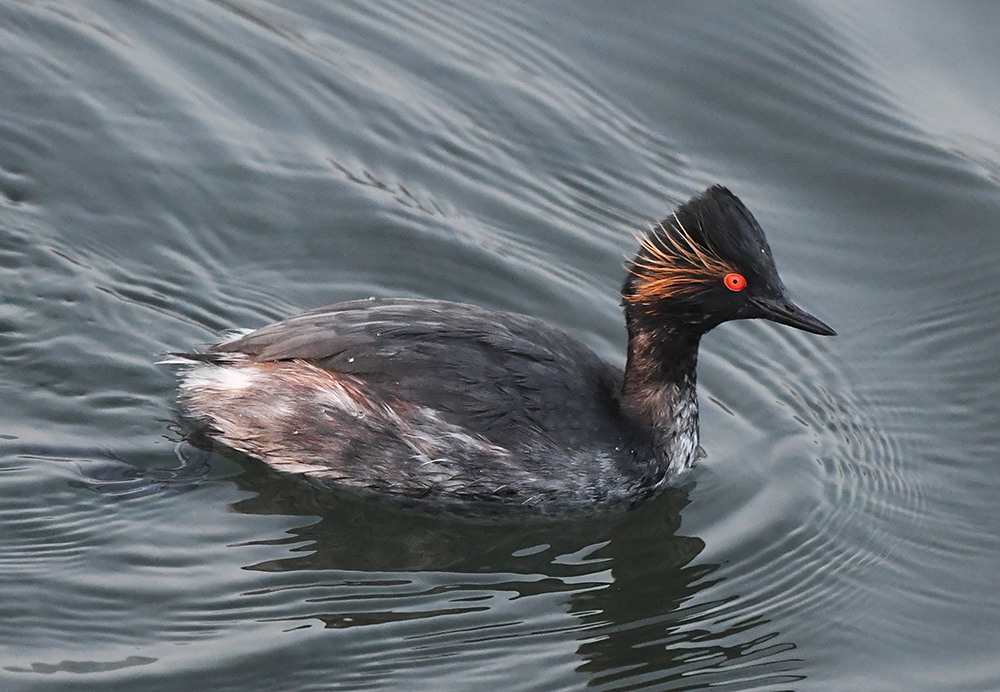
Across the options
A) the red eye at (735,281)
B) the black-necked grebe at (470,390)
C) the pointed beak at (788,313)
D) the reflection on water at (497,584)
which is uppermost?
the red eye at (735,281)

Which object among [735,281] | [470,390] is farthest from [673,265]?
[470,390]

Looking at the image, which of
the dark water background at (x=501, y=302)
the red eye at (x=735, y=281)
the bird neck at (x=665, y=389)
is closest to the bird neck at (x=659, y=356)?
the bird neck at (x=665, y=389)

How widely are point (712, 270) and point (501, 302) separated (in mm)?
1718

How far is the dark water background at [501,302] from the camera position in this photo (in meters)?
6.56

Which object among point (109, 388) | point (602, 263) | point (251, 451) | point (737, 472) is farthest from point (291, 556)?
point (602, 263)

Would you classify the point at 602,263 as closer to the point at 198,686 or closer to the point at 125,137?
the point at 125,137

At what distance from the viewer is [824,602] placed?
7035 millimetres

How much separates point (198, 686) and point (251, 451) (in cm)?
164

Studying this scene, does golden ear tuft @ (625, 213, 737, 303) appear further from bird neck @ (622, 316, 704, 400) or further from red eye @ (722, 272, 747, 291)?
bird neck @ (622, 316, 704, 400)

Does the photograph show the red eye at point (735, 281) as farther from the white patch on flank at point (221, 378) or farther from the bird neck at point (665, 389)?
the white patch on flank at point (221, 378)

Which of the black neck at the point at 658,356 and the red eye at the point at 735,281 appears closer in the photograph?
the red eye at the point at 735,281

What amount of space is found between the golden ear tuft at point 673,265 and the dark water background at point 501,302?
3.14 feet

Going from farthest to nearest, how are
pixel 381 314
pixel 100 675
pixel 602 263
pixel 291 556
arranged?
1. pixel 602 263
2. pixel 381 314
3. pixel 291 556
4. pixel 100 675

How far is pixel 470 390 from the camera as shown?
7.21 meters
